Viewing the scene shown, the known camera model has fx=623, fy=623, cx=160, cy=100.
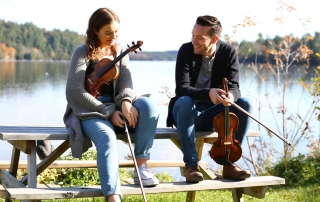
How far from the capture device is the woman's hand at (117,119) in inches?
143

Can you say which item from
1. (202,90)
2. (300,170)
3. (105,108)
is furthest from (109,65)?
(300,170)

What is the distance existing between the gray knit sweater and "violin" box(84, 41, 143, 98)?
55mm

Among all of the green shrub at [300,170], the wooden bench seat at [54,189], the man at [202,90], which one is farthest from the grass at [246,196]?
the man at [202,90]

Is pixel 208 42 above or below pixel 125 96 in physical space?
above

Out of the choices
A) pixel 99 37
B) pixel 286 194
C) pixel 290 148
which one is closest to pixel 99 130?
pixel 99 37

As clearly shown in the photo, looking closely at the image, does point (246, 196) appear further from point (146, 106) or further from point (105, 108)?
point (105, 108)

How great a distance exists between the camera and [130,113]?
3629mm

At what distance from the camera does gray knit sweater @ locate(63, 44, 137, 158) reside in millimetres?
3592

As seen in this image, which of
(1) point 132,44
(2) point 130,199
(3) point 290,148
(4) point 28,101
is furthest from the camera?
(4) point 28,101

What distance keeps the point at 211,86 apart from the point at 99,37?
793mm

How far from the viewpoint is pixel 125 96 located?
3.73m

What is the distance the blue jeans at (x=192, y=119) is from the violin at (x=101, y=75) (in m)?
0.43

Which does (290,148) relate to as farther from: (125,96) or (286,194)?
(125,96)

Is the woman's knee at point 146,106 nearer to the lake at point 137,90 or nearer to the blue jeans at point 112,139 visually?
the blue jeans at point 112,139
